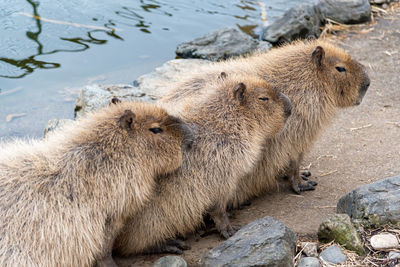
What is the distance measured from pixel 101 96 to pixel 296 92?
8.05 feet

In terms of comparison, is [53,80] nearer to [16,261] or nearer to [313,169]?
[313,169]

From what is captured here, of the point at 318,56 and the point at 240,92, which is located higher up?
the point at 318,56

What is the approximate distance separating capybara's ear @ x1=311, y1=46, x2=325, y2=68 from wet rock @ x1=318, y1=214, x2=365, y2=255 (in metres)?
1.71

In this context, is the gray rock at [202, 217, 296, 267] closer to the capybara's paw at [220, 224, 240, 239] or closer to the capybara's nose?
the capybara's paw at [220, 224, 240, 239]

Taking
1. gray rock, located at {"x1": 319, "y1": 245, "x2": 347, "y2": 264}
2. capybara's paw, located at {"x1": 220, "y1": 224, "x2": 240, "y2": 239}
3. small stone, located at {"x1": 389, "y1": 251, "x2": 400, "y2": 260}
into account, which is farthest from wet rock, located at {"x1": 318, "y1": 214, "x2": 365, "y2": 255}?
capybara's paw, located at {"x1": 220, "y1": 224, "x2": 240, "y2": 239}

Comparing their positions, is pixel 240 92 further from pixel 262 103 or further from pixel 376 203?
pixel 376 203

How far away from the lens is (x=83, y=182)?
367 centimetres

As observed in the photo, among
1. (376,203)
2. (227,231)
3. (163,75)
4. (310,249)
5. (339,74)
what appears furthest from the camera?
(163,75)

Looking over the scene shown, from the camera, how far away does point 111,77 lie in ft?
24.7

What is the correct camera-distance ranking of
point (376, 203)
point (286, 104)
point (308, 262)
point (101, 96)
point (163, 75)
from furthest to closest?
point (163, 75) < point (101, 96) < point (286, 104) < point (376, 203) < point (308, 262)

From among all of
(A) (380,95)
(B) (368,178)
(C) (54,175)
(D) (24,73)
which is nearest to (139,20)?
(D) (24,73)

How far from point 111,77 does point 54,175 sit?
158 inches

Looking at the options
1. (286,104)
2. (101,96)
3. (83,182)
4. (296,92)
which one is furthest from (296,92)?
(101,96)

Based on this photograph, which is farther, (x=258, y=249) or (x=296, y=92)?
(x=296, y=92)
